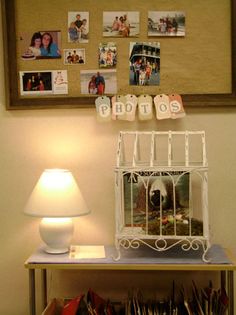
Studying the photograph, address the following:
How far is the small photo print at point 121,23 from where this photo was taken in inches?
76.4

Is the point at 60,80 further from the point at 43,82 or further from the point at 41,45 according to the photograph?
the point at 41,45

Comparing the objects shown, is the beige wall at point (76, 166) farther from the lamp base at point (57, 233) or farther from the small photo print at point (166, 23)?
the small photo print at point (166, 23)

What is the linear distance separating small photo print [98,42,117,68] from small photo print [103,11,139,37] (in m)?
0.05

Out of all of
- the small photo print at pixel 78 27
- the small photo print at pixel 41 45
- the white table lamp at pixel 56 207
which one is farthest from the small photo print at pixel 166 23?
the white table lamp at pixel 56 207

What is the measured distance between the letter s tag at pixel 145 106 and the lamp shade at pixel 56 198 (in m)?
0.44

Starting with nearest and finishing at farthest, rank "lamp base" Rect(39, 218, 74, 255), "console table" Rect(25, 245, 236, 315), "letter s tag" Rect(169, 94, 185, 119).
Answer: "console table" Rect(25, 245, 236, 315) < "lamp base" Rect(39, 218, 74, 255) < "letter s tag" Rect(169, 94, 185, 119)

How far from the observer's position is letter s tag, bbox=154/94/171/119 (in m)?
1.92

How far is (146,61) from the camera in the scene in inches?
76.5

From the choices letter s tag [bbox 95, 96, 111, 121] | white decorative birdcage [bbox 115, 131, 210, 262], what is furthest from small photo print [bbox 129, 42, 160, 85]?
white decorative birdcage [bbox 115, 131, 210, 262]

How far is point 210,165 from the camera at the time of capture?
6.46 feet

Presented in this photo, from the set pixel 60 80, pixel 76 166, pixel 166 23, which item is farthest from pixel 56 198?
pixel 166 23

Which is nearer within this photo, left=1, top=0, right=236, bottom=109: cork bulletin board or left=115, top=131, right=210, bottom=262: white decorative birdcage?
left=115, top=131, right=210, bottom=262: white decorative birdcage

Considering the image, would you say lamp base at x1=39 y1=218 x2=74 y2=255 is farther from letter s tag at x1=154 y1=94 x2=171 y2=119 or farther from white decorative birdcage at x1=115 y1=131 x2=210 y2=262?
letter s tag at x1=154 y1=94 x2=171 y2=119

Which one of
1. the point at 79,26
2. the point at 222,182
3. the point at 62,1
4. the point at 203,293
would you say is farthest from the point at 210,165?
the point at 62,1
